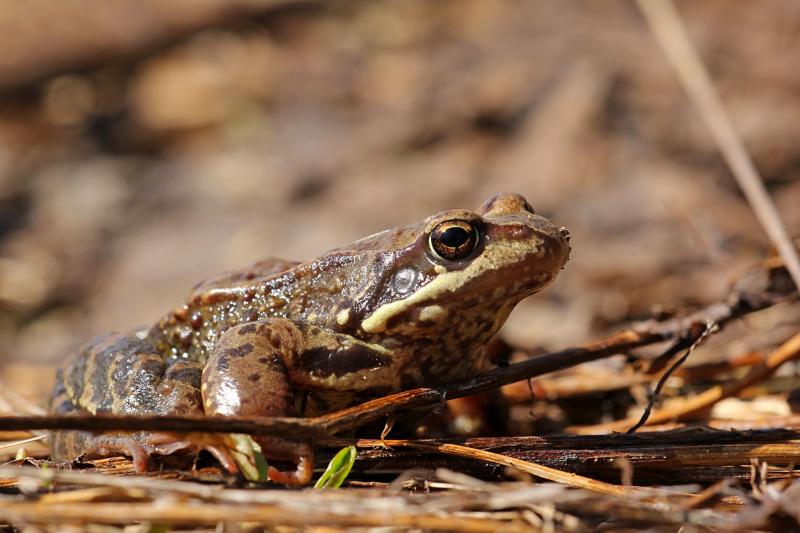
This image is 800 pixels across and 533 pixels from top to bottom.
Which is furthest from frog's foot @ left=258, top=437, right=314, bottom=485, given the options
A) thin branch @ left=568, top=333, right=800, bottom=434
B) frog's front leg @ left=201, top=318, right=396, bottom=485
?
thin branch @ left=568, top=333, right=800, bottom=434

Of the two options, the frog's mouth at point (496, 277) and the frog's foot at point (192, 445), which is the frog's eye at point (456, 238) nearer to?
the frog's mouth at point (496, 277)

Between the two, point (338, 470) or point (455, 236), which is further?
point (455, 236)

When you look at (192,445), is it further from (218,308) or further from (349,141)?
(349,141)

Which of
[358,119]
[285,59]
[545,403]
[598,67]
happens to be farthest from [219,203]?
[545,403]

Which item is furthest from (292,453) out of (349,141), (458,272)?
(349,141)

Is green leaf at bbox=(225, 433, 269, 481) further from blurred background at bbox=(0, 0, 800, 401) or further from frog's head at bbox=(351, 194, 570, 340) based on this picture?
blurred background at bbox=(0, 0, 800, 401)

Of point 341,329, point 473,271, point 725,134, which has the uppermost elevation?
point 725,134

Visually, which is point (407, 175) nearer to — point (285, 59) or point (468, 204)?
point (468, 204)
